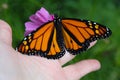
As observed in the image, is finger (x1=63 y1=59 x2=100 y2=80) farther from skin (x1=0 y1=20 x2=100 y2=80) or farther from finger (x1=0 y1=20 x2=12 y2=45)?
finger (x1=0 y1=20 x2=12 y2=45)

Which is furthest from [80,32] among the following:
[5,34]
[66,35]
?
[5,34]

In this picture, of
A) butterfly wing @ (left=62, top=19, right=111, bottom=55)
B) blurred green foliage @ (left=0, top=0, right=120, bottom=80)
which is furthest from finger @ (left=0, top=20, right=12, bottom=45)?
blurred green foliage @ (left=0, top=0, right=120, bottom=80)

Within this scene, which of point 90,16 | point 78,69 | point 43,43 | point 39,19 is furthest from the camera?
point 90,16

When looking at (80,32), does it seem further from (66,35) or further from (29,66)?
(29,66)

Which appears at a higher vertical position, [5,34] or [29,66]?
[5,34]

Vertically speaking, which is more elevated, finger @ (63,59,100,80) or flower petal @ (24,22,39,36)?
flower petal @ (24,22,39,36)

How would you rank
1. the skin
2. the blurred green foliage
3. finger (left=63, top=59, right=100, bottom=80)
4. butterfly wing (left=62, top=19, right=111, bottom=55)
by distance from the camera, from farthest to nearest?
the blurred green foliage, finger (left=63, top=59, right=100, bottom=80), butterfly wing (left=62, top=19, right=111, bottom=55), the skin

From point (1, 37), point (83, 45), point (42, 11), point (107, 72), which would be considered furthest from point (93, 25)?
point (107, 72)
